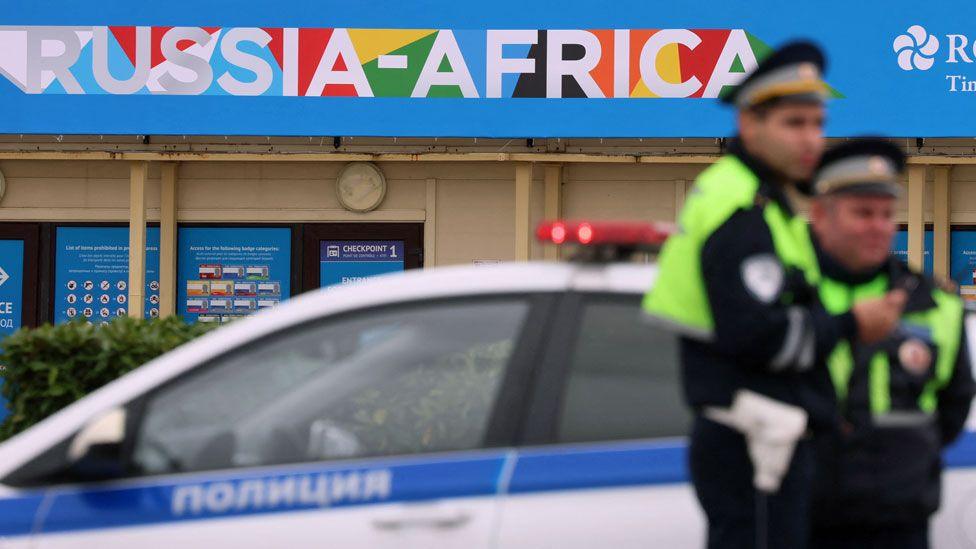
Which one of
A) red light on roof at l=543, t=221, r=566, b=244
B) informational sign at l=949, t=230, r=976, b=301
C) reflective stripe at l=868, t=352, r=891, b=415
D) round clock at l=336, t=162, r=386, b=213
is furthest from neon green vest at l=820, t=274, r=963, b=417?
informational sign at l=949, t=230, r=976, b=301

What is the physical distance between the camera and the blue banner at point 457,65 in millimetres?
13633

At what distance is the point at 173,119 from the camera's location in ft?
45.8

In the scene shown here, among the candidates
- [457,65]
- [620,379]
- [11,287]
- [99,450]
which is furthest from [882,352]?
[11,287]

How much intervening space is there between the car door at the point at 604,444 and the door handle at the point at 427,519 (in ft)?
0.36

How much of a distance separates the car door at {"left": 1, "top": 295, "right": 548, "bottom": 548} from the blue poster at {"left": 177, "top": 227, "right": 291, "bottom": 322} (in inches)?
455

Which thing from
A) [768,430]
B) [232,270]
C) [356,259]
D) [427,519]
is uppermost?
[356,259]

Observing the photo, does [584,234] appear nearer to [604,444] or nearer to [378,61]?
[604,444]

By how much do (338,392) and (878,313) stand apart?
4.84 feet

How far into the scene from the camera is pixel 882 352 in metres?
2.99

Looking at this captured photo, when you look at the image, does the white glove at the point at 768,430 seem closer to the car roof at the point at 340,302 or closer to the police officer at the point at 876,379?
the police officer at the point at 876,379

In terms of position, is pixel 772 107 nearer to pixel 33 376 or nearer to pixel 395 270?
pixel 33 376

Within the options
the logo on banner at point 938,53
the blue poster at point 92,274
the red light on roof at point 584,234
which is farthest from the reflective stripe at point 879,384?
the blue poster at point 92,274

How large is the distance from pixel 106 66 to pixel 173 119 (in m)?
0.89

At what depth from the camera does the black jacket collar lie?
3.02m
